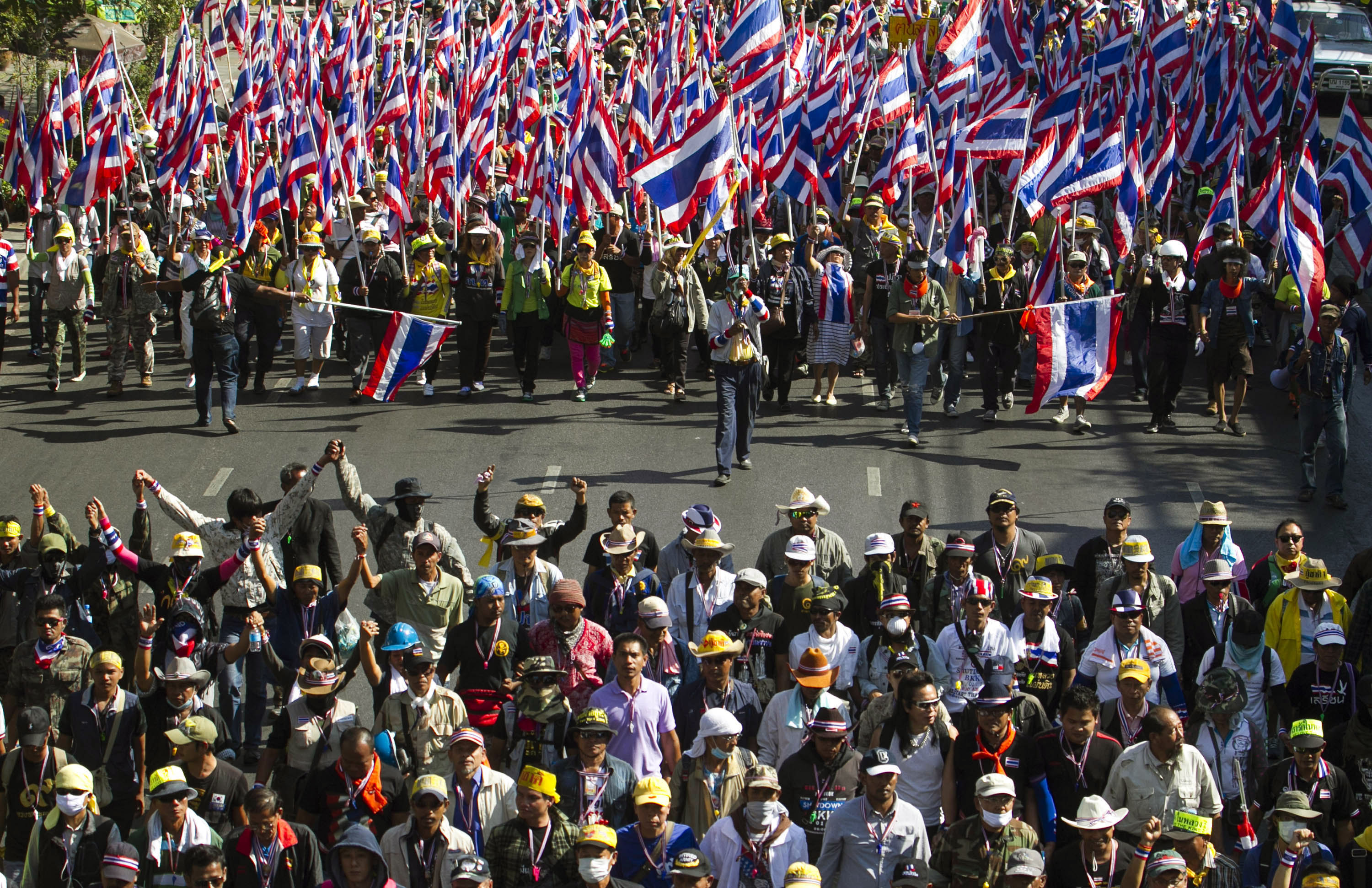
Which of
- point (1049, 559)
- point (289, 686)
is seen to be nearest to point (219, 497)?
point (289, 686)

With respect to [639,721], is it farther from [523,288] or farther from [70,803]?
[523,288]

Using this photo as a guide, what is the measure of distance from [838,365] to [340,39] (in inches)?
480

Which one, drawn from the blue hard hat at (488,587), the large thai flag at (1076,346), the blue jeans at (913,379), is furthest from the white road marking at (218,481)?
the large thai flag at (1076,346)

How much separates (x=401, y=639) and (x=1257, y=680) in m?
4.81

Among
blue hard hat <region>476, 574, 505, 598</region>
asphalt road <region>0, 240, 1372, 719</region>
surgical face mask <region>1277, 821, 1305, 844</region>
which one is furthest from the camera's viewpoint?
asphalt road <region>0, 240, 1372, 719</region>

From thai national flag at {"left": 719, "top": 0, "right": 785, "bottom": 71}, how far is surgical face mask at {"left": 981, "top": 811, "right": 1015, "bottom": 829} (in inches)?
501

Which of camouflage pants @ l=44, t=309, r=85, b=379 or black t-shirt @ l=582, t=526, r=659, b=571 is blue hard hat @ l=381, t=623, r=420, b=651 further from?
camouflage pants @ l=44, t=309, r=85, b=379

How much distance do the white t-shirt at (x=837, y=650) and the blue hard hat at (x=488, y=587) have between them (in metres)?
1.70

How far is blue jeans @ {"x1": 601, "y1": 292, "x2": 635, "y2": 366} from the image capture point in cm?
1877

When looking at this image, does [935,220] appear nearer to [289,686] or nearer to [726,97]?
[726,97]

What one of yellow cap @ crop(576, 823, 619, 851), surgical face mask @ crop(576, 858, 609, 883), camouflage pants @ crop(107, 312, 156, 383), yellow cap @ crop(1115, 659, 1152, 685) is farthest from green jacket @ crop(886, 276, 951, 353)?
surgical face mask @ crop(576, 858, 609, 883)

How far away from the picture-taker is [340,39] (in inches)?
1024

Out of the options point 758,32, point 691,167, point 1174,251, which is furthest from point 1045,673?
point 758,32

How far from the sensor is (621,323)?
19016mm
